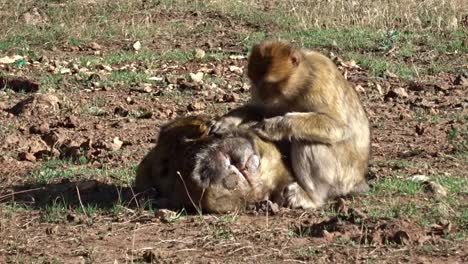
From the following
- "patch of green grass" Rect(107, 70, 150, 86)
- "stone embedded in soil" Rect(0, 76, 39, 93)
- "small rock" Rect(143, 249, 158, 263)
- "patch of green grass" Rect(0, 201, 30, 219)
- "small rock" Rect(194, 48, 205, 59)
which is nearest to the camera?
"small rock" Rect(143, 249, 158, 263)

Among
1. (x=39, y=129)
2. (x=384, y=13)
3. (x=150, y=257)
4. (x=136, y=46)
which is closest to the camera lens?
(x=150, y=257)

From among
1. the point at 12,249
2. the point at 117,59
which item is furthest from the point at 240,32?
the point at 12,249

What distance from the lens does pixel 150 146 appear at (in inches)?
374

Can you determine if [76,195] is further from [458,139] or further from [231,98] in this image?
[231,98]

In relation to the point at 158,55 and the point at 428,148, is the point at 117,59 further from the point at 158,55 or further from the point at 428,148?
the point at 428,148

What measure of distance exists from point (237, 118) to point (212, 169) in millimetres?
829

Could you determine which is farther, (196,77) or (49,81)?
(196,77)

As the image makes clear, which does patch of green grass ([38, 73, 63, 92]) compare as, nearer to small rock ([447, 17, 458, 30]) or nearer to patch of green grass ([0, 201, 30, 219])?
patch of green grass ([0, 201, 30, 219])

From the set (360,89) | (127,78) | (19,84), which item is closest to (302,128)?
(360,89)

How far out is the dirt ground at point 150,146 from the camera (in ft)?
20.9

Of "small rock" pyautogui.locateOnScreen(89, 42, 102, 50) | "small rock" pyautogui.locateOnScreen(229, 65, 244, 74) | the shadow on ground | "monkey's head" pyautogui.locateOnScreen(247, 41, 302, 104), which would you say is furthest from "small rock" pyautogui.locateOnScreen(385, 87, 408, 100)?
"small rock" pyautogui.locateOnScreen(89, 42, 102, 50)

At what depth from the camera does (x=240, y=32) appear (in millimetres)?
15719

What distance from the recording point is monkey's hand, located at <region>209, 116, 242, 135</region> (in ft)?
24.1

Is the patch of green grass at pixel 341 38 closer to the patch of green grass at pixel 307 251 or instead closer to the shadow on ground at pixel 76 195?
the shadow on ground at pixel 76 195
